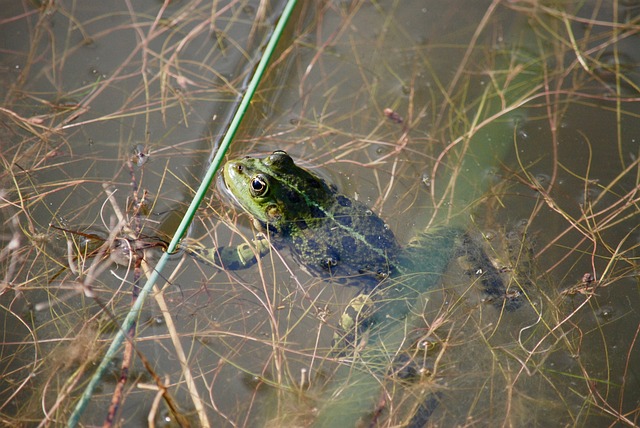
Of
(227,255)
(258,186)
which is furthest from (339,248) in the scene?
(227,255)

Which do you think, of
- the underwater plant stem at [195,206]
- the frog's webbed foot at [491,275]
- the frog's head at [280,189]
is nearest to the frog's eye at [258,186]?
the frog's head at [280,189]

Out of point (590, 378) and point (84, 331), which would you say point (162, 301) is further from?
point (590, 378)

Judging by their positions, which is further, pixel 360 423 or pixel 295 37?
pixel 295 37

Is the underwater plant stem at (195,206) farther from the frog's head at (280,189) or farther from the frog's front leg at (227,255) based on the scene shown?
the frog's head at (280,189)

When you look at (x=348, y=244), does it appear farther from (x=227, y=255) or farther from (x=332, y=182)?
(x=227, y=255)

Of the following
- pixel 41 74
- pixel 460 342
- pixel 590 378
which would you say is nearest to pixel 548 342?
pixel 590 378

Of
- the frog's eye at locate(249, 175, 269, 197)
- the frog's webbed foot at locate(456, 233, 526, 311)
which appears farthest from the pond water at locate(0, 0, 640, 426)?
the frog's eye at locate(249, 175, 269, 197)
